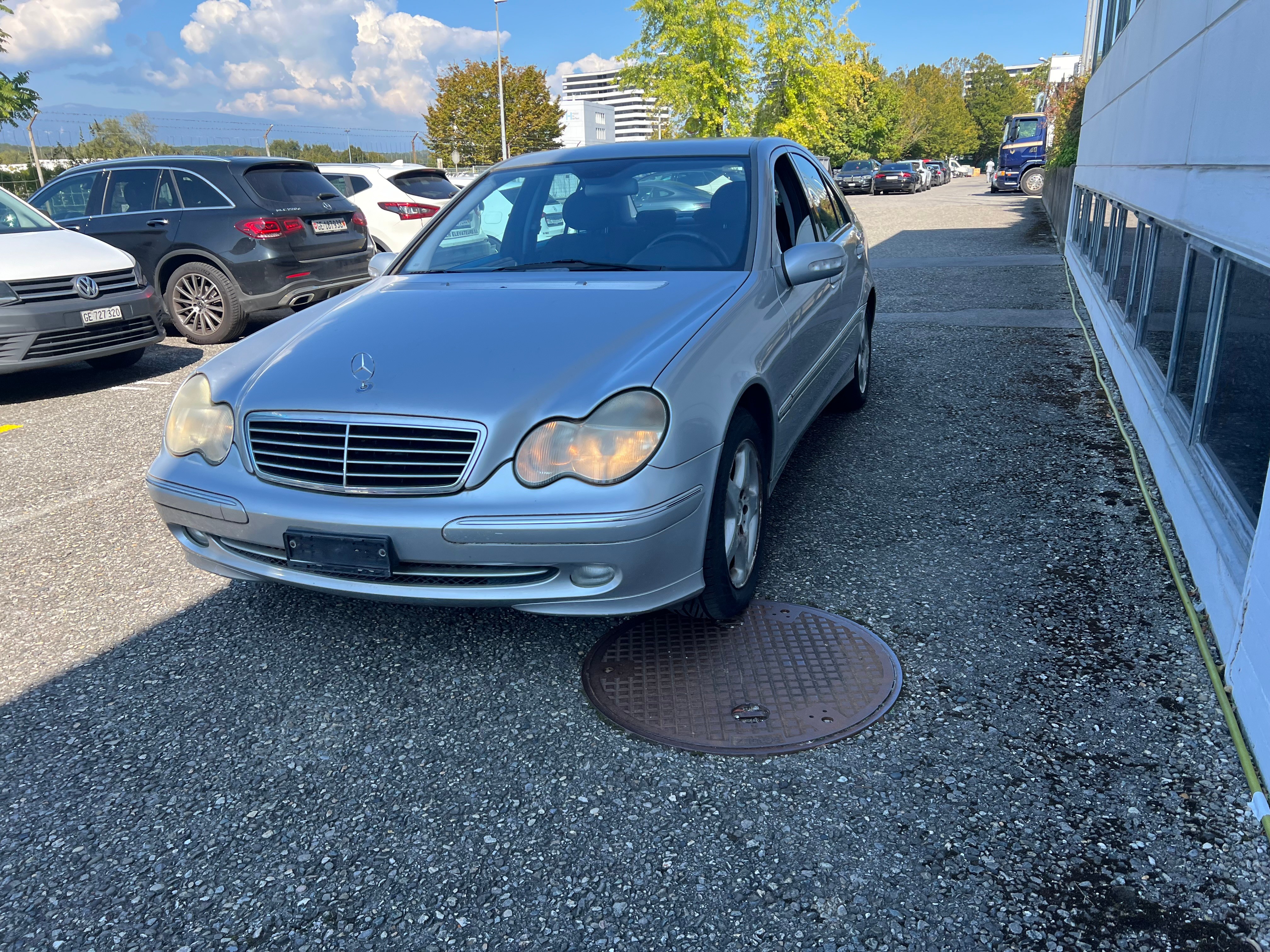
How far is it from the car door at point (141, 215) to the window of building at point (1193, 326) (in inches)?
339

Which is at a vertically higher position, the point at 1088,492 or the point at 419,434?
the point at 419,434

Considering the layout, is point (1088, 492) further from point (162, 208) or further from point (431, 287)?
point (162, 208)

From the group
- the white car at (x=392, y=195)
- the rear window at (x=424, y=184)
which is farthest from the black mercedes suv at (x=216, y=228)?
the rear window at (x=424, y=184)

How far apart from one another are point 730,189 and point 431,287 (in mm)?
1333

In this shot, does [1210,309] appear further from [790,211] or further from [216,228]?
[216,228]

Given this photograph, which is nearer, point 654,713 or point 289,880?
point 289,880

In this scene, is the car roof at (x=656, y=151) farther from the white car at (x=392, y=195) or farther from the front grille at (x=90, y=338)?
the white car at (x=392, y=195)

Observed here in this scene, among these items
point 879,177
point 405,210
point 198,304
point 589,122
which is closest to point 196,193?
point 198,304

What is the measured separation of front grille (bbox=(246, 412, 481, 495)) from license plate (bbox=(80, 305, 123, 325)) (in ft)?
17.4

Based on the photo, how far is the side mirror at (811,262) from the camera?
3.80 metres

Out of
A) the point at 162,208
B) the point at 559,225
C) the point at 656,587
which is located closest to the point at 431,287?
the point at 559,225

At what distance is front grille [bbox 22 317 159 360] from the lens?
23.2 ft

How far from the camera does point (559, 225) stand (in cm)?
423

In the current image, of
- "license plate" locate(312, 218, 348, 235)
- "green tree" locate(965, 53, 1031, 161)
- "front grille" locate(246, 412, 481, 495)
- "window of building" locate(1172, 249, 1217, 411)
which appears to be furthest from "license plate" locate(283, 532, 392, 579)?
"green tree" locate(965, 53, 1031, 161)
